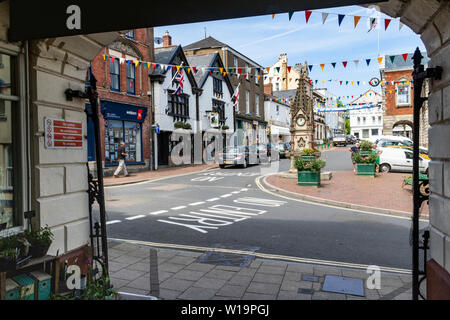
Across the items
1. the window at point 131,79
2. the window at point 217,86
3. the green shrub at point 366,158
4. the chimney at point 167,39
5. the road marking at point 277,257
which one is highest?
the chimney at point 167,39

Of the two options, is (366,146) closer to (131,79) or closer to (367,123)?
(131,79)

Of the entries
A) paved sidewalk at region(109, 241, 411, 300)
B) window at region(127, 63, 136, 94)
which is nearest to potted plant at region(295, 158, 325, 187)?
paved sidewalk at region(109, 241, 411, 300)

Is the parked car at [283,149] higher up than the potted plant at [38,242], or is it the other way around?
the parked car at [283,149]

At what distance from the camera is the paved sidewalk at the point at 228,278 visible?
4309 millimetres

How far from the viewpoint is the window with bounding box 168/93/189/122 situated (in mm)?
26938

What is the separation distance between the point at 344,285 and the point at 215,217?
4.94 m

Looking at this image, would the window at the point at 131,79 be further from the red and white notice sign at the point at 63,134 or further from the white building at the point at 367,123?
the white building at the point at 367,123

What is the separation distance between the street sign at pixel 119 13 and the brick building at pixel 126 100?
16.5m

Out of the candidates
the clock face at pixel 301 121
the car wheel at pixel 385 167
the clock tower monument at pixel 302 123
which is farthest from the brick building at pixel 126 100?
the car wheel at pixel 385 167

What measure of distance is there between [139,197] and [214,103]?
2362 centimetres

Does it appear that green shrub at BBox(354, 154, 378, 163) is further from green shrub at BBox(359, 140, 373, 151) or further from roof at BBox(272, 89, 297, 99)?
roof at BBox(272, 89, 297, 99)
